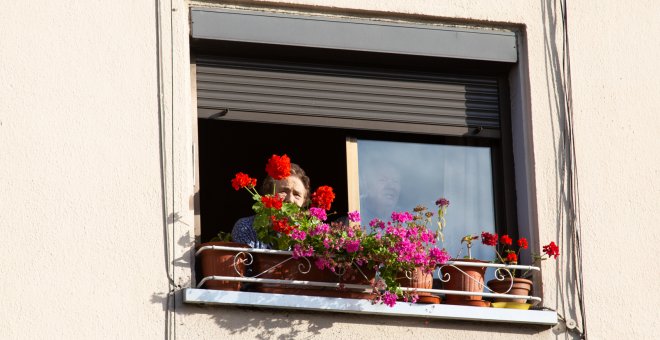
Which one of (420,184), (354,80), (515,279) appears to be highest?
(354,80)

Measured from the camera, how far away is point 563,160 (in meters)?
8.91

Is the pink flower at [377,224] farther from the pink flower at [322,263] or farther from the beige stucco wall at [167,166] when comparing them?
the beige stucco wall at [167,166]

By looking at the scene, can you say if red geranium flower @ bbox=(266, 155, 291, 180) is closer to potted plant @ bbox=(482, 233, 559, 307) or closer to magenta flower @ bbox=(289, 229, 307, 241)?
magenta flower @ bbox=(289, 229, 307, 241)

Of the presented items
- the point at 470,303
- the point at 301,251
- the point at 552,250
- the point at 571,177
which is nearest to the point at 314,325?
the point at 301,251

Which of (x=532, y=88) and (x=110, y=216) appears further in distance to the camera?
(x=532, y=88)

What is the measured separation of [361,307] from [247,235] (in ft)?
2.64

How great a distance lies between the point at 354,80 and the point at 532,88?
3.30 feet

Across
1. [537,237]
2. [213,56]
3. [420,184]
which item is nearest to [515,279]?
[537,237]

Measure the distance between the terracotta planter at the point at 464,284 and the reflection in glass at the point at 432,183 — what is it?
1.68ft

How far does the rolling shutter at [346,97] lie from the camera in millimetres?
8836

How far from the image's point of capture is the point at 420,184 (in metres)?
9.22

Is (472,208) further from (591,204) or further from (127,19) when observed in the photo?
(127,19)

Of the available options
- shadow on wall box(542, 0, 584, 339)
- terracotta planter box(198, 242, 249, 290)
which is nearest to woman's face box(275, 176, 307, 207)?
terracotta planter box(198, 242, 249, 290)

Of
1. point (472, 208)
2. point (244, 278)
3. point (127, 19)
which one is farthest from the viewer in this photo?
point (472, 208)
